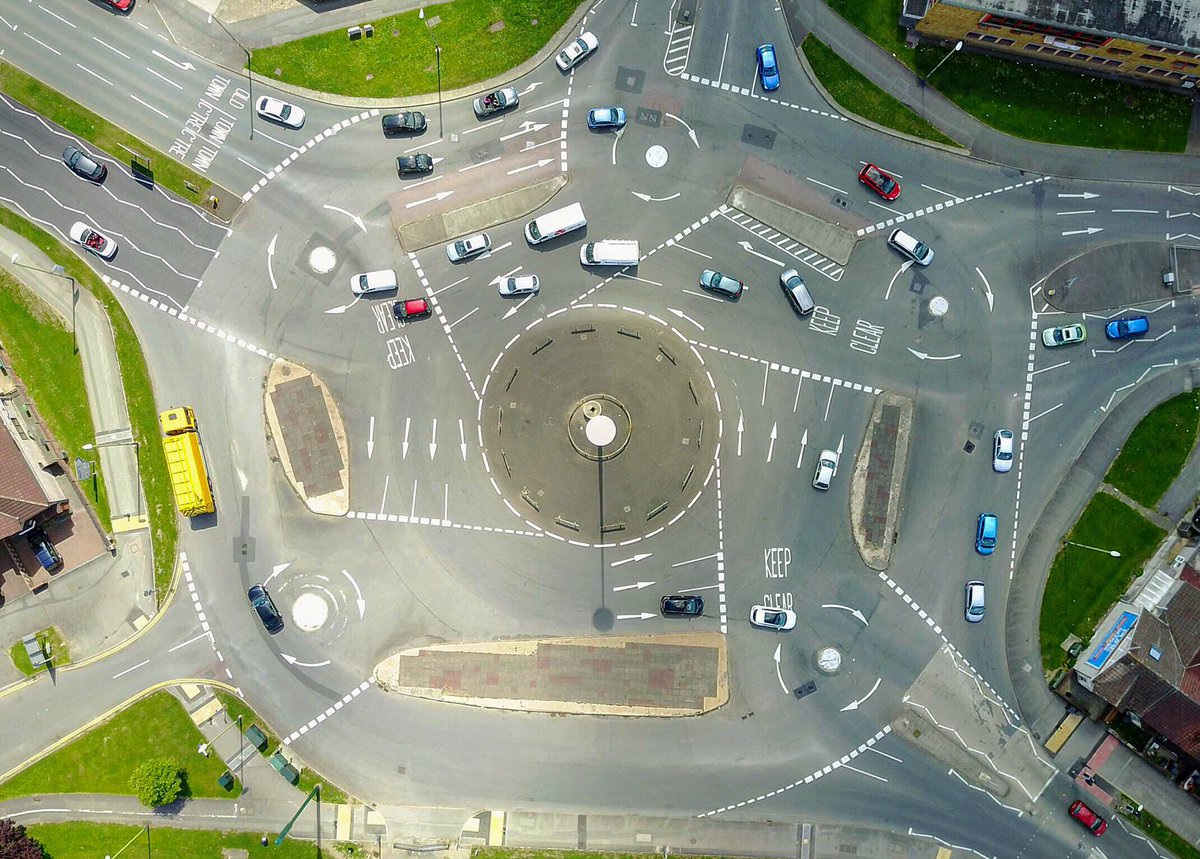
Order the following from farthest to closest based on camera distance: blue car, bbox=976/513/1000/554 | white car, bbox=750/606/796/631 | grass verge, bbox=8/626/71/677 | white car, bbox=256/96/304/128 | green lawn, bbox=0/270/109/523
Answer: green lawn, bbox=0/270/109/523 → white car, bbox=256/96/304/128 → grass verge, bbox=8/626/71/677 → blue car, bbox=976/513/1000/554 → white car, bbox=750/606/796/631

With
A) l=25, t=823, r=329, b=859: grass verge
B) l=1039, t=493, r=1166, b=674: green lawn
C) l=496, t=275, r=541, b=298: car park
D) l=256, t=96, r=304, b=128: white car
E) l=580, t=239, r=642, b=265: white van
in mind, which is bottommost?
l=25, t=823, r=329, b=859: grass verge

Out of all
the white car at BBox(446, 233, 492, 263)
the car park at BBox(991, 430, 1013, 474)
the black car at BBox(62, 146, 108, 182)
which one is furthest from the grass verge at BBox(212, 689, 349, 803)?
the car park at BBox(991, 430, 1013, 474)

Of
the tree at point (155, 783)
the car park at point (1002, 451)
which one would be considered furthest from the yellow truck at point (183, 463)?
the car park at point (1002, 451)

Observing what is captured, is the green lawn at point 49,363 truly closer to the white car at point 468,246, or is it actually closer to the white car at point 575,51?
the white car at point 468,246

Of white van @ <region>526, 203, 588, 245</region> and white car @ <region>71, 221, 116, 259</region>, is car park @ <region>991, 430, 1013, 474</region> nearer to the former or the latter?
white van @ <region>526, 203, 588, 245</region>

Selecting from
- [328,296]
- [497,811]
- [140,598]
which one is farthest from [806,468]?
[140,598]

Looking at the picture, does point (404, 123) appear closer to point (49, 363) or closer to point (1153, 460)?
point (49, 363)
